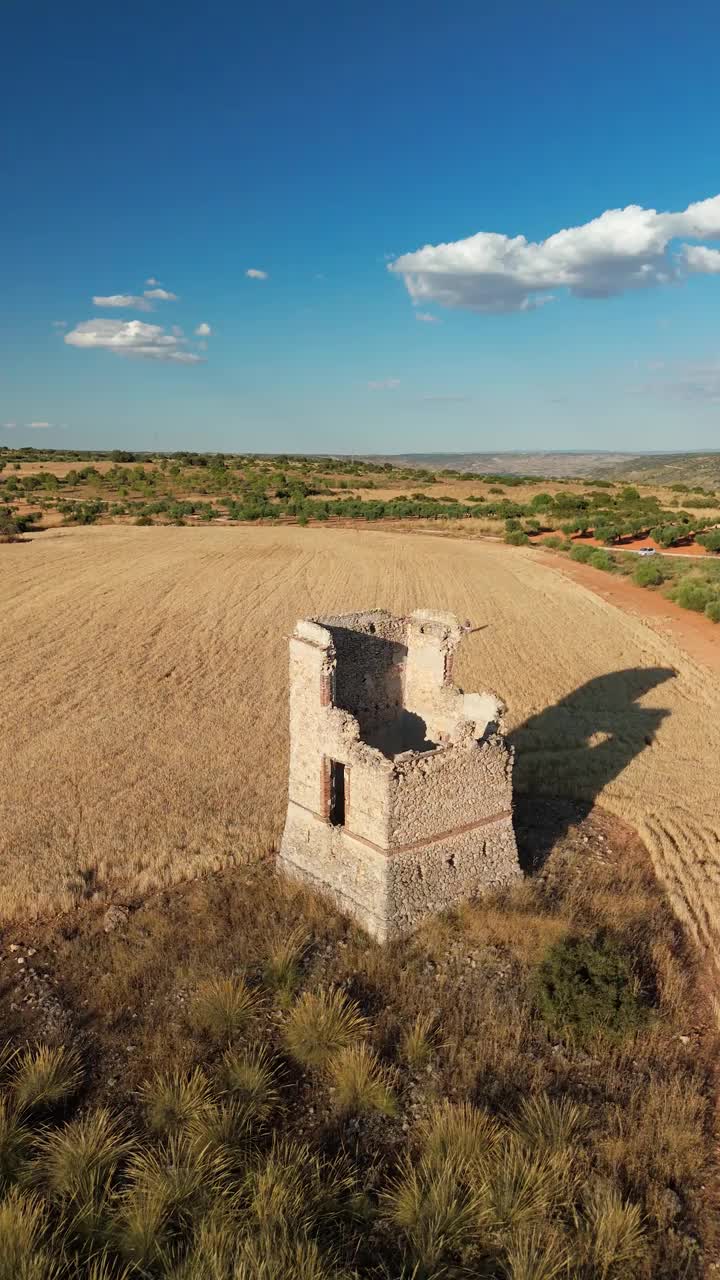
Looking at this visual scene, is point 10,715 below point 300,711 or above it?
below

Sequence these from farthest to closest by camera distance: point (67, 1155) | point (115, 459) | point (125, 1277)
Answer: point (115, 459), point (67, 1155), point (125, 1277)

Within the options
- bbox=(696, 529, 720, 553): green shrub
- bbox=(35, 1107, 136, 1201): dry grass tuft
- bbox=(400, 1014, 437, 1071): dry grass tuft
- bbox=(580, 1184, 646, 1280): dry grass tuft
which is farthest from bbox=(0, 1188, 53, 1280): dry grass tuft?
bbox=(696, 529, 720, 553): green shrub

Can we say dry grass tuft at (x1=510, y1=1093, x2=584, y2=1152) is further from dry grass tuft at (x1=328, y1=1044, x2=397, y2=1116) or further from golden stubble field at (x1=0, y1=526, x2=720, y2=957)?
golden stubble field at (x1=0, y1=526, x2=720, y2=957)

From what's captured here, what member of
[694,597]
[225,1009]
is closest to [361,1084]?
[225,1009]

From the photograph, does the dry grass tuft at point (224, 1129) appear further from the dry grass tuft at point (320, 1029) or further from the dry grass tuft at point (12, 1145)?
the dry grass tuft at point (12, 1145)

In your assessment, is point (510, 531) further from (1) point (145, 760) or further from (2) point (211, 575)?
(1) point (145, 760)

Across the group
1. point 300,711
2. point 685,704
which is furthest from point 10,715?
point 685,704

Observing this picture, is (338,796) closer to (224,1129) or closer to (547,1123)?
(224,1129)
